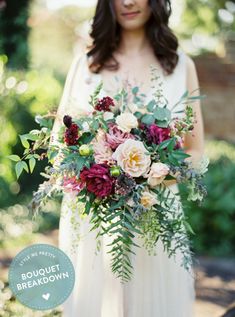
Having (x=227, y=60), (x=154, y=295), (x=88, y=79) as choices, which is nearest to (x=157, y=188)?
(x=154, y=295)

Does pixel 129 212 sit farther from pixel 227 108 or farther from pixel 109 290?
pixel 227 108

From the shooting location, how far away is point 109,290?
7.88ft

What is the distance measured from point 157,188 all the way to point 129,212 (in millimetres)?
230

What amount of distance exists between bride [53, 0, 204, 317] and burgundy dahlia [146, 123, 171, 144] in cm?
36

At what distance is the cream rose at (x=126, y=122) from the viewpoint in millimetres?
2068

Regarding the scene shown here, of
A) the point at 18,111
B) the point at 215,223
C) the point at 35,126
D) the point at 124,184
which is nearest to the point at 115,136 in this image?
the point at 124,184

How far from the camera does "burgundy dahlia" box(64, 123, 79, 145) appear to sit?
2066 mm

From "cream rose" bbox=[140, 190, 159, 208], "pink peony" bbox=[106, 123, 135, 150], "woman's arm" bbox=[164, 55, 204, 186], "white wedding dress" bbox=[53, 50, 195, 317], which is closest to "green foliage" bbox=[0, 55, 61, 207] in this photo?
"white wedding dress" bbox=[53, 50, 195, 317]

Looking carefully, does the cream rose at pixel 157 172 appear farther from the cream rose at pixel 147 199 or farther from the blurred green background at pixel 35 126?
the blurred green background at pixel 35 126

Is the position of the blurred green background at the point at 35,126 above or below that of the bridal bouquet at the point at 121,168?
above

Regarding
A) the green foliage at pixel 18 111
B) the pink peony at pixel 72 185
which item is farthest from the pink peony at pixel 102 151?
the green foliage at pixel 18 111

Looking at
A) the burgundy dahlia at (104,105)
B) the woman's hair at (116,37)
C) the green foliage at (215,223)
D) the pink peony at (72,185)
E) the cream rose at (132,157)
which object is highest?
the green foliage at (215,223)

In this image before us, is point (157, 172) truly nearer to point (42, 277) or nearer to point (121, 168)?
point (121, 168)

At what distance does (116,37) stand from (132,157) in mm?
1076
